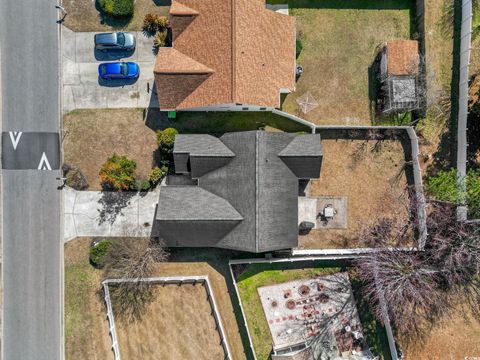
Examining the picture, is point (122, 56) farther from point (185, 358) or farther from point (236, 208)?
point (185, 358)

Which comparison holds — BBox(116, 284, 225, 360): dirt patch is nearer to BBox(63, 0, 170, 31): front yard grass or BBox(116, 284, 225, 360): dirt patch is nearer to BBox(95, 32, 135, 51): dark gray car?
BBox(95, 32, 135, 51): dark gray car

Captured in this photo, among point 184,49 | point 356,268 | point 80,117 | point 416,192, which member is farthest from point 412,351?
point 80,117

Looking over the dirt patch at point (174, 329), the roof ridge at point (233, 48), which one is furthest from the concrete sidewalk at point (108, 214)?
the roof ridge at point (233, 48)

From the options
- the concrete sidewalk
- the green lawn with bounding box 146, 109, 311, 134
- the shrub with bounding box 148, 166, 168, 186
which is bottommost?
the concrete sidewalk

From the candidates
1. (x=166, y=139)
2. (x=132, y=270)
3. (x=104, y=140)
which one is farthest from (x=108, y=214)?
(x=166, y=139)

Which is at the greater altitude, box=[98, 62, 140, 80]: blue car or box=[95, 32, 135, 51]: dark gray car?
box=[95, 32, 135, 51]: dark gray car

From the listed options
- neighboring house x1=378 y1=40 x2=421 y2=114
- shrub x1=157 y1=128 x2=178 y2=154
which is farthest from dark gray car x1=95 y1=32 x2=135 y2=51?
neighboring house x1=378 y1=40 x2=421 y2=114

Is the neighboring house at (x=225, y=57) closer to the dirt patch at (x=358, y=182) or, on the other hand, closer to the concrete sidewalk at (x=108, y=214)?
the dirt patch at (x=358, y=182)
